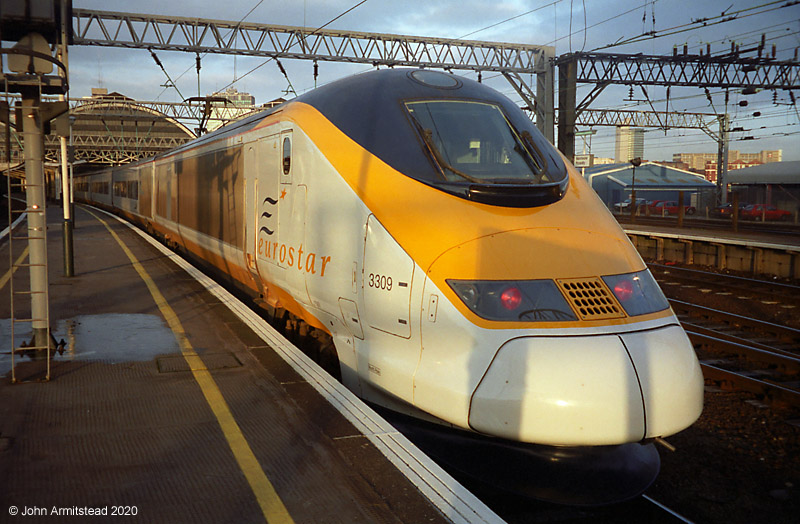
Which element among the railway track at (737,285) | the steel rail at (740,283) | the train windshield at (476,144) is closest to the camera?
the train windshield at (476,144)

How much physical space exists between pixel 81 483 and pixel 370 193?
2.98m

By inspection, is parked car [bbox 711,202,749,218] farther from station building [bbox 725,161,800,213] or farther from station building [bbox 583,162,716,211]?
station building [bbox 583,162,716,211]

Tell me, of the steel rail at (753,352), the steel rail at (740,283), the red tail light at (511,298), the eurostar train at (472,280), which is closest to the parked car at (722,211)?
the steel rail at (740,283)

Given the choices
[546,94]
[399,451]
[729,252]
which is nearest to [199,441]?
[399,451]

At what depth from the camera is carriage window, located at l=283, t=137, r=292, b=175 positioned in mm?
7270

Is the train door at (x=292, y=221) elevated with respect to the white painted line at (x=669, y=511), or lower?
elevated

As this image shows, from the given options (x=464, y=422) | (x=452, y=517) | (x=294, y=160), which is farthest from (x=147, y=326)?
(x=452, y=517)

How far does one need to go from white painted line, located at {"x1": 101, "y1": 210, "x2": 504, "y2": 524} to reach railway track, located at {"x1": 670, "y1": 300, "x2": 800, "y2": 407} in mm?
4977

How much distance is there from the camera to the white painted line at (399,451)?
371 centimetres

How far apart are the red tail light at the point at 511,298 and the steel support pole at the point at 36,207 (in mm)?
4322

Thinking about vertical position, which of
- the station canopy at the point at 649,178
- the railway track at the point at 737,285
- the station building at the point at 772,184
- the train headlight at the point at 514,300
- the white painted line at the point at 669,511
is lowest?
Answer: the white painted line at the point at 669,511

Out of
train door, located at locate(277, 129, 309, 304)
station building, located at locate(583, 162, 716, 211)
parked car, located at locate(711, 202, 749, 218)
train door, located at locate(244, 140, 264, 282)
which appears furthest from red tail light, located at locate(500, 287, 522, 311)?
station building, located at locate(583, 162, 716, 211)

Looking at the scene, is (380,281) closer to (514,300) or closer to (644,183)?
(514,300)

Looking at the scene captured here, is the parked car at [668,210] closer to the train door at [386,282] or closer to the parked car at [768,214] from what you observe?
the parked car at [768,214]
